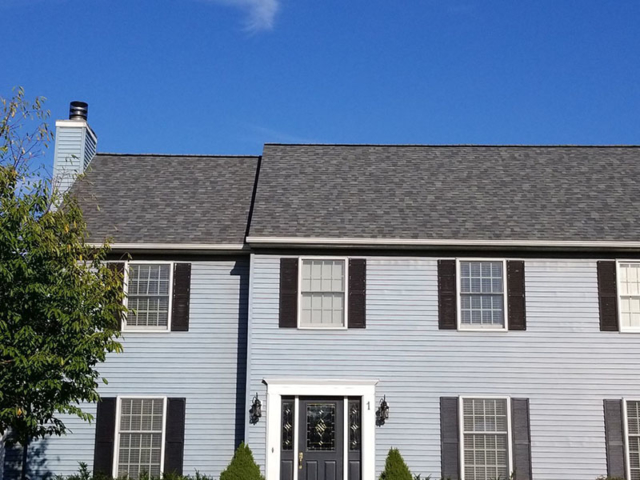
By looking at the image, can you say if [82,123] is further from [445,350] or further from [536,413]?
[536,413]

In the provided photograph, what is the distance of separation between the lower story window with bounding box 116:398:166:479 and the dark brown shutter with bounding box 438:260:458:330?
565cm

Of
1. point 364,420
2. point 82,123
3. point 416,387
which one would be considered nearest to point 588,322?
point 416,387

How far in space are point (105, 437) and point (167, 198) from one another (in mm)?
5429

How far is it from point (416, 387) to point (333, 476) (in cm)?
228

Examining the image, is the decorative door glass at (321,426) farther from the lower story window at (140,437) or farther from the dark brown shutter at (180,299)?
the dark brown shutter at (180,299)

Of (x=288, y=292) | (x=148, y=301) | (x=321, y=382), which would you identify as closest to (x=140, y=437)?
(x=148, y=301)

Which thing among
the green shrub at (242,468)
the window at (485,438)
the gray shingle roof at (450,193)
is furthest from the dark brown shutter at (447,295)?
the green shrub at (242,468)

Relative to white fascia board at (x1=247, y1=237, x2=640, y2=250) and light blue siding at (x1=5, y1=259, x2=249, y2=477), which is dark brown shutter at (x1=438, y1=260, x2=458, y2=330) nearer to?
white fascia board at (x1=247, y1=237, x2=640, y2=250)

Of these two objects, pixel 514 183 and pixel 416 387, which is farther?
pixel 514 183

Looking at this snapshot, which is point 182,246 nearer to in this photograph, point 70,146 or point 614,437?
point 70,146

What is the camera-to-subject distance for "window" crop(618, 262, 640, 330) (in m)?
16.2

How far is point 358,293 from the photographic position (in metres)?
16.3

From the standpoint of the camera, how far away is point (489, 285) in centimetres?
1638

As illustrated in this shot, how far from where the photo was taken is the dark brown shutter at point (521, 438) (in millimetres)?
15594
